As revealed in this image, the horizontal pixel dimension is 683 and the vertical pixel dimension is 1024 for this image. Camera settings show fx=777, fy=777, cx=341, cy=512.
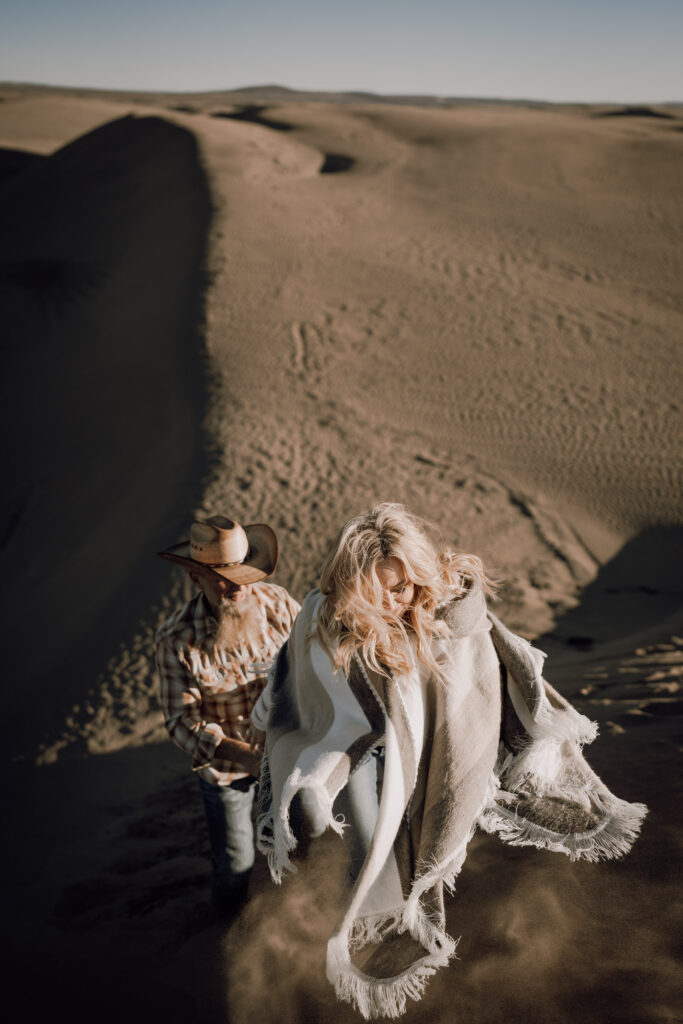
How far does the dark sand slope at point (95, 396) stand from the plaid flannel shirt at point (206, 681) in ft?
10.9

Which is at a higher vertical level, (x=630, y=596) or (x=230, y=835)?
(x=230, y=835)

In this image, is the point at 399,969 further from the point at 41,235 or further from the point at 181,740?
the point at 41,235

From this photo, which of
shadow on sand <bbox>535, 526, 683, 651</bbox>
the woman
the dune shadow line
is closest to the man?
the woman

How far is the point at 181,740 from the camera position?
7.99ft

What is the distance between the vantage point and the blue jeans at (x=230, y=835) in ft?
8.38

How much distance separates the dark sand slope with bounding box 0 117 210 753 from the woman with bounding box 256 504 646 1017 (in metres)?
3.90

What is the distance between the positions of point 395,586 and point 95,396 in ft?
27.4

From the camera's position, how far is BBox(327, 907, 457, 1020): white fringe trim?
199 centimetres

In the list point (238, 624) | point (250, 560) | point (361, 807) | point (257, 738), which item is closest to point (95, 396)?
point (250, 560)

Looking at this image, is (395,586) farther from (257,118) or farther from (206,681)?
(257,118)

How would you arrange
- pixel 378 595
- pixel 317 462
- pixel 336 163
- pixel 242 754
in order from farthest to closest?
pixel 336 163 → pixel 317 462 → pixel 242 754 → pixel 378 595

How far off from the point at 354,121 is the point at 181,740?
17.5 m

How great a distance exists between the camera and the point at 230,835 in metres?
2.62

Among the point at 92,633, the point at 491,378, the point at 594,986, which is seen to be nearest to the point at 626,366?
the point at 491,378
